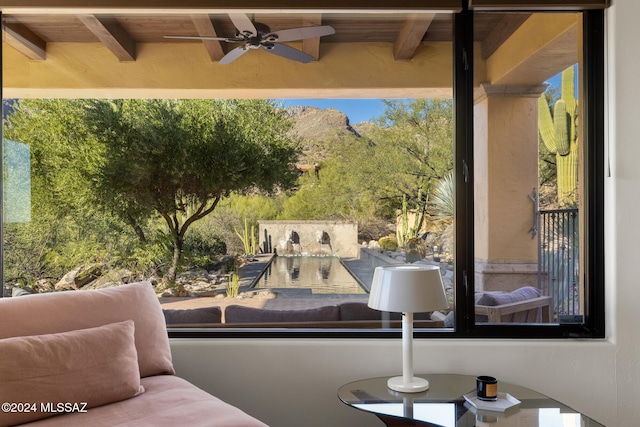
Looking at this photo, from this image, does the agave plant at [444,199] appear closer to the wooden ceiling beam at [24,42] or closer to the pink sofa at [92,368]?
the pink sofa at [92,368]

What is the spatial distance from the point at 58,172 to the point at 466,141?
2.13 m

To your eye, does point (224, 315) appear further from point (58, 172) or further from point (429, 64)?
point (429, 64)

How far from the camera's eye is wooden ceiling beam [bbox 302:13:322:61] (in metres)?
2.80

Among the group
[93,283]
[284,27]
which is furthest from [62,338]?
[284,27]

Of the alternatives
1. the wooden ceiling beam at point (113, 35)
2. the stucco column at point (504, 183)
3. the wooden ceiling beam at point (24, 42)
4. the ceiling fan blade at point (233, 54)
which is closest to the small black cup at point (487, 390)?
the stucco column at point (504, 183)

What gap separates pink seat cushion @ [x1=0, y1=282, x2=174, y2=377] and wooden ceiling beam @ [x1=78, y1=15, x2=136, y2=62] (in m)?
1.21

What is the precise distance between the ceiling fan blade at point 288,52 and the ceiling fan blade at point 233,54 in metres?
0.11

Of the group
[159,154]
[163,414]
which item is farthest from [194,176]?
[163,414]

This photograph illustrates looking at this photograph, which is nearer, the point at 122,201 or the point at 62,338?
the point at 62,338

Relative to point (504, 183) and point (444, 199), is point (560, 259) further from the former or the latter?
point (444, 199)

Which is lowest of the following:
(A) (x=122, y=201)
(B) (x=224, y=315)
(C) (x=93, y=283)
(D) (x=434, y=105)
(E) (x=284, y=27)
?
(B) (x=224, y=315)

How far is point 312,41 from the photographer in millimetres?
2801

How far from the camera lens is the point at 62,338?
2.11 metres

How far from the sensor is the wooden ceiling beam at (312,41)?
9.18 feet
